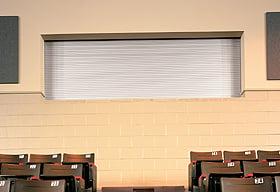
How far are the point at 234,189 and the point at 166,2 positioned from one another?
5519 mm

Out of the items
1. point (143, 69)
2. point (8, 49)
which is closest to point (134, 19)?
point (143, 69)

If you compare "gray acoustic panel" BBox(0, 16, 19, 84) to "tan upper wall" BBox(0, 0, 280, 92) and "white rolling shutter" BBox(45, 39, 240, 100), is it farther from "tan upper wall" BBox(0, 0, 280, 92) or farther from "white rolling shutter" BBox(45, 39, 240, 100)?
"white rolling shutter" BBox(45, 39, 240, 100)

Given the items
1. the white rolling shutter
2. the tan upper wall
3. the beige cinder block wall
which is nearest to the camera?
the beige cinder block wall

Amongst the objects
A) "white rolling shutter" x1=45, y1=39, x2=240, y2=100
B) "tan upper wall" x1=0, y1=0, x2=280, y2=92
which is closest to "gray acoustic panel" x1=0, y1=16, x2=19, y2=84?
"tan upper wall" x1=0, y1=0, x2=280, y2=92

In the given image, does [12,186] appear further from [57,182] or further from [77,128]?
[77,128]

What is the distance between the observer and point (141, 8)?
32.1 feet

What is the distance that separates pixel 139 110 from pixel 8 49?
255cm

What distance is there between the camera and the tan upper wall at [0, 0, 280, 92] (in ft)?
31.8

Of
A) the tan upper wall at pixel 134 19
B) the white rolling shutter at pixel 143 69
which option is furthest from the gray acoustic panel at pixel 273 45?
the white rolling shutter at pixel 143 69

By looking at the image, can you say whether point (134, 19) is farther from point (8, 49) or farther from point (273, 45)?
point (273, 45)

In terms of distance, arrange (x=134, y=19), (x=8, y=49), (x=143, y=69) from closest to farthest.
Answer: (x=8, y=49) → (x=134, y=19) → (x=143, y=69)

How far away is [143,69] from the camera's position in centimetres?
1009

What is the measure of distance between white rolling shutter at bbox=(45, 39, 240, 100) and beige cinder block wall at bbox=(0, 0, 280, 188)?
1.13ft

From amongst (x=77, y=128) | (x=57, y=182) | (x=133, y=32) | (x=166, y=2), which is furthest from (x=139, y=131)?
(x=57, y=182)
